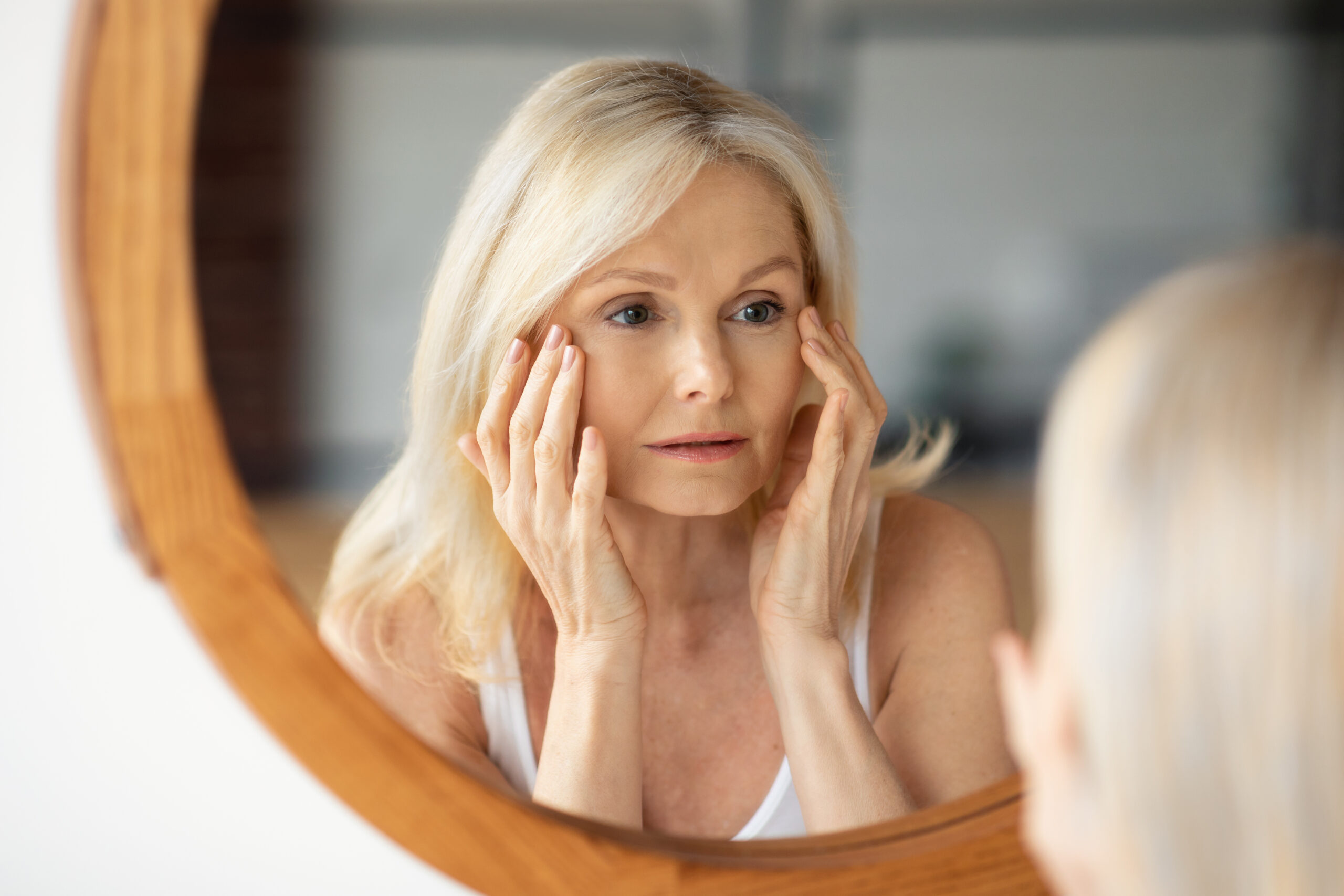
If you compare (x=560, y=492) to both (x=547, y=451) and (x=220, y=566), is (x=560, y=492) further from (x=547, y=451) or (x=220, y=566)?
(x=220, y=566)

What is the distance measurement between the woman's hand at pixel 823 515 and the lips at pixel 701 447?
0.14 ft

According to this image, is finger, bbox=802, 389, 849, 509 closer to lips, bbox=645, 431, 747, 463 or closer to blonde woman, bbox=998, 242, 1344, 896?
lips, bbox=645, 431, 747, 463

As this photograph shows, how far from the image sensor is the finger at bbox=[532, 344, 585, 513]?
469 millimetres

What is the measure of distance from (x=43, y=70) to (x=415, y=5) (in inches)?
56.2

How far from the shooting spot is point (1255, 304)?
263mm

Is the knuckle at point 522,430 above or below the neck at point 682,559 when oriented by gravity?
above

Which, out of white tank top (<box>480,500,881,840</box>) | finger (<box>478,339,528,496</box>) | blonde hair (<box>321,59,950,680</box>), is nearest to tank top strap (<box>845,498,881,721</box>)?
white tank top (<box>480,500,881,840</box>)

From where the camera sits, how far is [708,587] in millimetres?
554

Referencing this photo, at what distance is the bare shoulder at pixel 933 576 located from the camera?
55 cm

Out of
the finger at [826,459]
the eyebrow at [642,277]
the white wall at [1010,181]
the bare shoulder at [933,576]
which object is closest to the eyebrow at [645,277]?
the eyebrow at [642,277]

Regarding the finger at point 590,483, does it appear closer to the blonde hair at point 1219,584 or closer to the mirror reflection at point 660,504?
the mirror reflection at point 660,504

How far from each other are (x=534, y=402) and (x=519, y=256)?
77mm

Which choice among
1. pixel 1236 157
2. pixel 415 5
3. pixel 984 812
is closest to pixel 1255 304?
pixel 984 812

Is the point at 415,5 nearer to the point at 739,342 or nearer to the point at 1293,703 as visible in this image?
the point at 739,342
